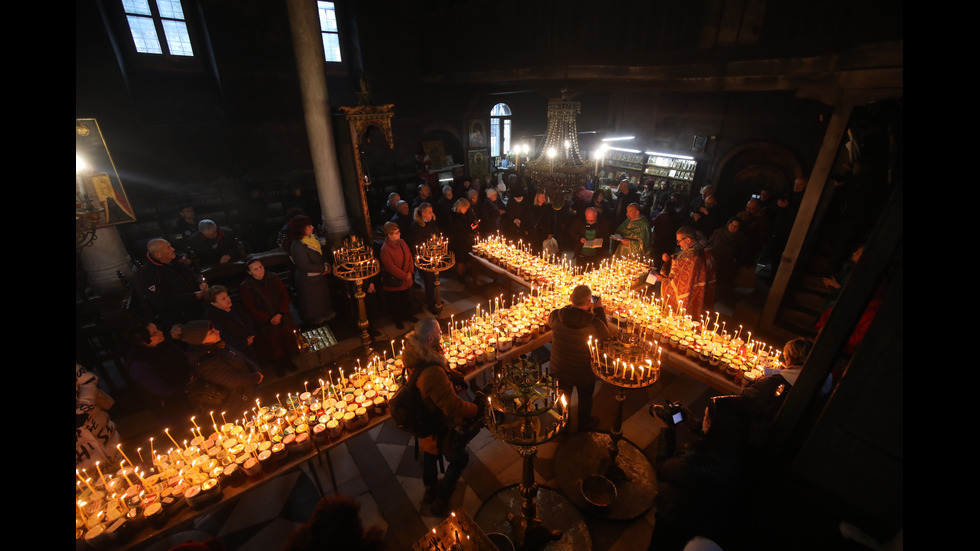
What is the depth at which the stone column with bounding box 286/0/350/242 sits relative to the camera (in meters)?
7.64

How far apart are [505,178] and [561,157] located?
35.6ft

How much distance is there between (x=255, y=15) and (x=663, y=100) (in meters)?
12.6

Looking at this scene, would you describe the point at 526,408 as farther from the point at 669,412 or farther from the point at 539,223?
the point at 539,223

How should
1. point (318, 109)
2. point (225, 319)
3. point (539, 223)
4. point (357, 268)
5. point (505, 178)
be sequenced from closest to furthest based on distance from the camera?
point (225, 319) → point (357, 268) → point (318, 109) → point (539, 223) → point (505, 178)

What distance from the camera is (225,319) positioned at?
5.36 meters

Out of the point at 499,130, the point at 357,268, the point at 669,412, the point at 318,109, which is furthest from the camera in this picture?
the point at 499,130

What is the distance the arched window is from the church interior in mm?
1968

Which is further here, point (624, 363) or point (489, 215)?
point (489, 215)

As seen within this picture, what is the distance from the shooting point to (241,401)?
4.77m

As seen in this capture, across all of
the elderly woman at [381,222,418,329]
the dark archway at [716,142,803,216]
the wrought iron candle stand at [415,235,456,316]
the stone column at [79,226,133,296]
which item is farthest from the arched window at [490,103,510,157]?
the stone column at [79,226,133,296]

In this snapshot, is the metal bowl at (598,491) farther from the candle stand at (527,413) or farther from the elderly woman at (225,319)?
the elderly woman at (225,319)

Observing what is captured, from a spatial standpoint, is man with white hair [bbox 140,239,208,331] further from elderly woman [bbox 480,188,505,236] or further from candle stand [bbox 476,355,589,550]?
elderly woman [bbox 480,188,505,236]

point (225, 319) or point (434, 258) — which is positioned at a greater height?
point (434, 258)

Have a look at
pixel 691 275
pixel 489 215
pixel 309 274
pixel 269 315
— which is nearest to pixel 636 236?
pixel 691 275
